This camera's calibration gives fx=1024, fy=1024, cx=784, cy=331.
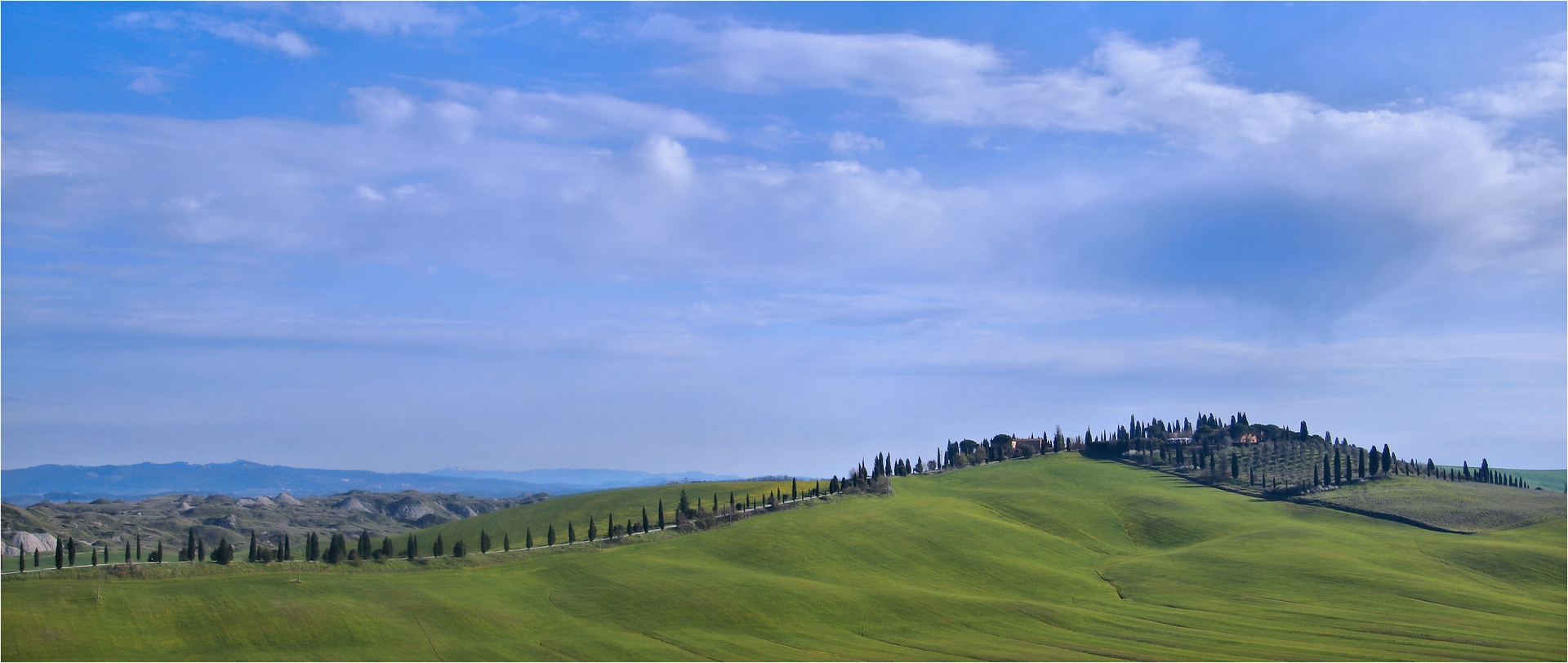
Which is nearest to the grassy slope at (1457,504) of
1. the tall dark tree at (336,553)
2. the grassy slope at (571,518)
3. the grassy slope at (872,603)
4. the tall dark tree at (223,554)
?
the grassy slope at (872,603)

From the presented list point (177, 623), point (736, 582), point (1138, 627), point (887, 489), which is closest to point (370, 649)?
point (177, 623)

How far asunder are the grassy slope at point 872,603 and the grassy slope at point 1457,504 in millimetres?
12044

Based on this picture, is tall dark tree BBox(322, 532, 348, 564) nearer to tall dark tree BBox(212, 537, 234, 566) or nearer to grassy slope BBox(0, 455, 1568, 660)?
grassy slope BBox(0, 455, 1568, 660)

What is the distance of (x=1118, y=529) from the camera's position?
162750 mm

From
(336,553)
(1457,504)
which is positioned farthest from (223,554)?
(1457,504)

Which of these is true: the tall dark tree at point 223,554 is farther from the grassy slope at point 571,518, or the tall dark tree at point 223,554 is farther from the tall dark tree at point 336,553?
the grassy slope at point 571,518

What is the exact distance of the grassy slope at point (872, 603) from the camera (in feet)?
255

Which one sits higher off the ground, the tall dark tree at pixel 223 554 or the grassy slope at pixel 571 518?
the tall dark tree at pixel 223 554

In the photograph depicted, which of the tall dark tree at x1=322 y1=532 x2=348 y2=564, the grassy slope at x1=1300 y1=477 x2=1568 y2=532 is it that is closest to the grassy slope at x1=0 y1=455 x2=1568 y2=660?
the tall dark tree at x1=322 y1=532 x2=348 y2=564

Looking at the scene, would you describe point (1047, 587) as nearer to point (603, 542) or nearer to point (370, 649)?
point (603, 542)

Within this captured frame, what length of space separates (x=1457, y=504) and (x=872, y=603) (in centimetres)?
13005

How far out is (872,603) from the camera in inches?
3814

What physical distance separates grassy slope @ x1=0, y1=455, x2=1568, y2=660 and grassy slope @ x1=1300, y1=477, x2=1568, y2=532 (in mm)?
12044

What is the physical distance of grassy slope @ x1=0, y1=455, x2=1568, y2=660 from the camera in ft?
255
